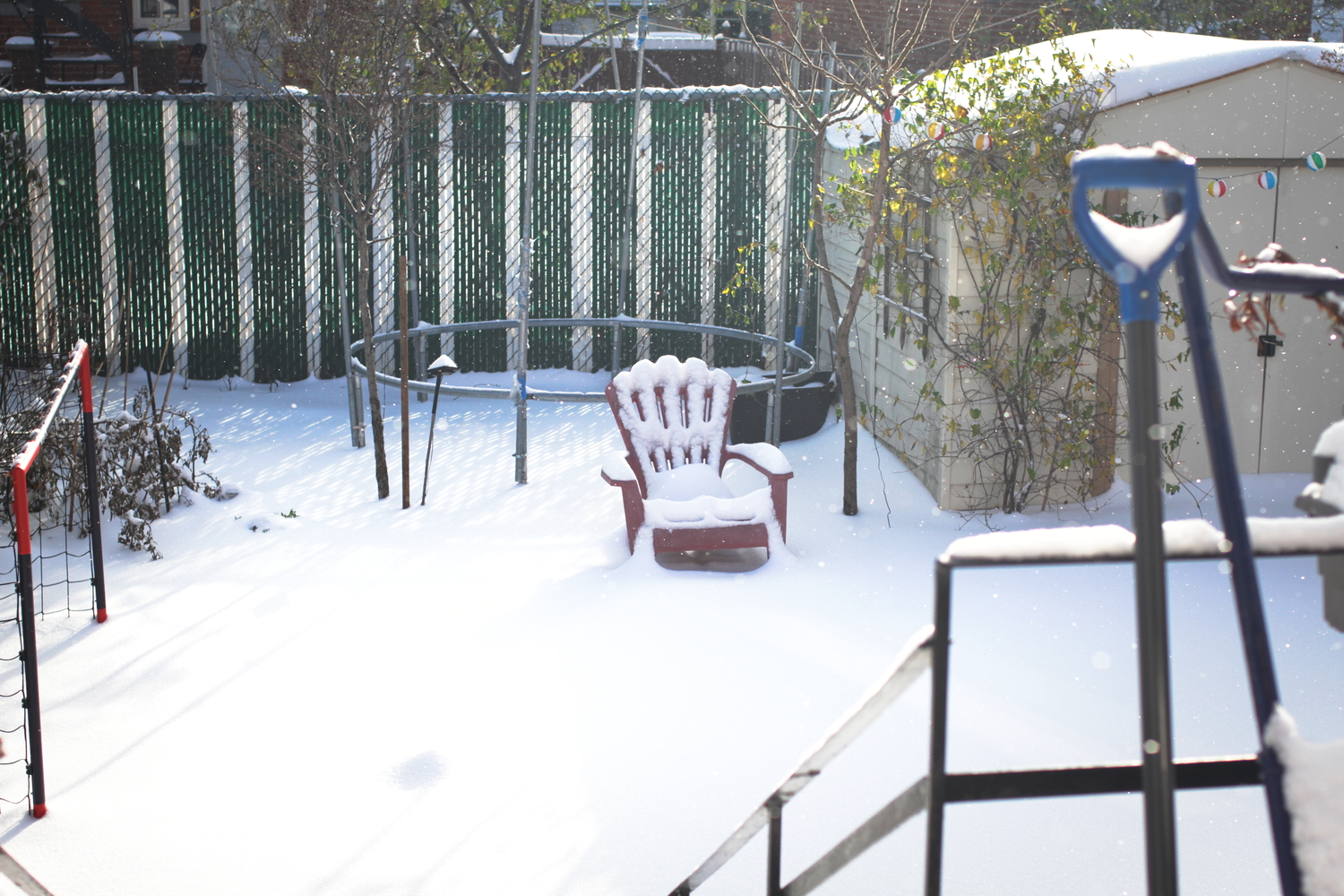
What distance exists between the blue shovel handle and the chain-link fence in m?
8.59

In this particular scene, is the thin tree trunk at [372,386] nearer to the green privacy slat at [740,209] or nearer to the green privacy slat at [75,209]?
the green privacy slat at [740,209]

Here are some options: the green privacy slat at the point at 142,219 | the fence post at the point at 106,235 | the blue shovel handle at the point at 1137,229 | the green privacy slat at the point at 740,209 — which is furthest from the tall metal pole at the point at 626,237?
the blue shovel handle at the point at 1137,229

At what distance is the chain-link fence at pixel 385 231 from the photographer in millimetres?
9734

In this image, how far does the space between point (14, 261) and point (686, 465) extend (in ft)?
23.5

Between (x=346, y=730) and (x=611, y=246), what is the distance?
6.65m

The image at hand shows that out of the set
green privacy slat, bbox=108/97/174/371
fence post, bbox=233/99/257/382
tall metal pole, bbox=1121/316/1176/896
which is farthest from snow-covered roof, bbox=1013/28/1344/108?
green privacy slat, bbox=108/97/174/371

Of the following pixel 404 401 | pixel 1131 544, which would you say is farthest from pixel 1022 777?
pixel 404 401

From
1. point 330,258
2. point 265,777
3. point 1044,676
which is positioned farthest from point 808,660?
point 330,258

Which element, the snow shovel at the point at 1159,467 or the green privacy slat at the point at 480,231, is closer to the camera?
the snow shovel at the point at 1159,467

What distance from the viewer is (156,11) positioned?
44.2ft

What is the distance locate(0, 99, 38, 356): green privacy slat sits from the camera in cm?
973

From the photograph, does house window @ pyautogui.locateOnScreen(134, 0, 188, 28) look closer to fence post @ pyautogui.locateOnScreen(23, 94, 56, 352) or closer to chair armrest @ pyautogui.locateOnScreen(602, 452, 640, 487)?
fence post @ pyautogui.locateOnScreen(23, 94, 56, 352)

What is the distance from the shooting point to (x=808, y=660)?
446cm

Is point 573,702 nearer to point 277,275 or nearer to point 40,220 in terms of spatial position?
point 277,275
